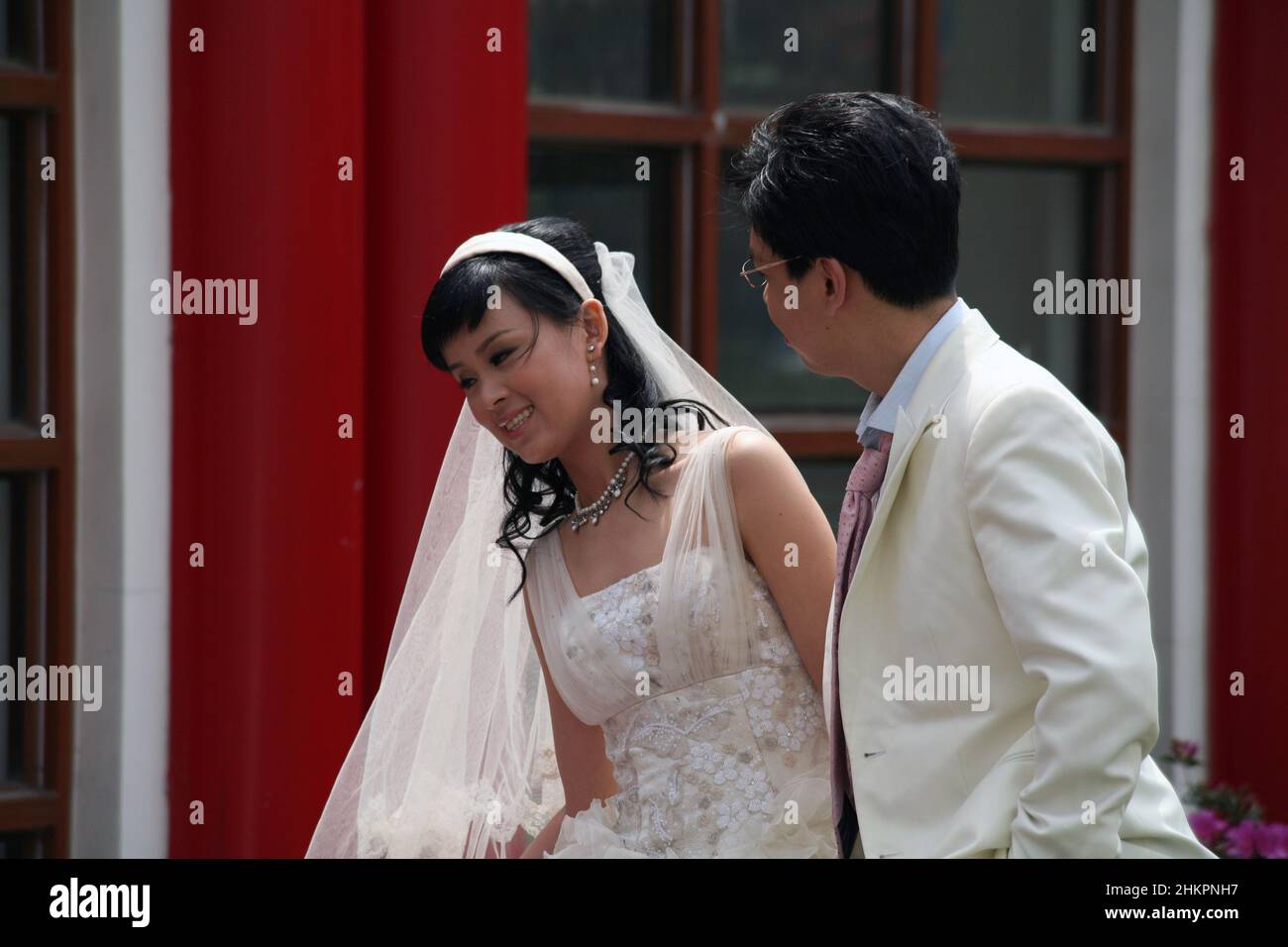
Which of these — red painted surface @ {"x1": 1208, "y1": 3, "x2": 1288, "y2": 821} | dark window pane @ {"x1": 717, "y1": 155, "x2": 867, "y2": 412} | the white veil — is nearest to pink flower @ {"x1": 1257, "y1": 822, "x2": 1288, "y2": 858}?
red painted surface @ {"x1": 1208, "y1": 3, "x2": 1288, "y2": 821}

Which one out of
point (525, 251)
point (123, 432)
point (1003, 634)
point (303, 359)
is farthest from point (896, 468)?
point (123, 432)

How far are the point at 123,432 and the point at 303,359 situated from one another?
15.8 inches

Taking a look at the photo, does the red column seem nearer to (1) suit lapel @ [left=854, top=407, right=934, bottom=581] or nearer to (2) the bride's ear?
(2) the bride's ear

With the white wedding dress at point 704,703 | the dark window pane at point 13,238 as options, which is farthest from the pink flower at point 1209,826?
the dark window pane at point 13,238

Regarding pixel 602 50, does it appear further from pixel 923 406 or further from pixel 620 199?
pixel 923 406

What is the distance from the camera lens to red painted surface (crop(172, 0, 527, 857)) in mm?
2748

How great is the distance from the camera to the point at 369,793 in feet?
7.76

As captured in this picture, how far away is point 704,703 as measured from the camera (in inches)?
82.1

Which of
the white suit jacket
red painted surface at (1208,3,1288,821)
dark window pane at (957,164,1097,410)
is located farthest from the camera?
dark window pane at (957,164,1097,410)

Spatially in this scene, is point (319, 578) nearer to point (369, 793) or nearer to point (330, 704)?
point (330, 704)

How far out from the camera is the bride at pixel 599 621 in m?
2.06

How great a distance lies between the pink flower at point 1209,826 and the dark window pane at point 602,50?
6.64 feet
